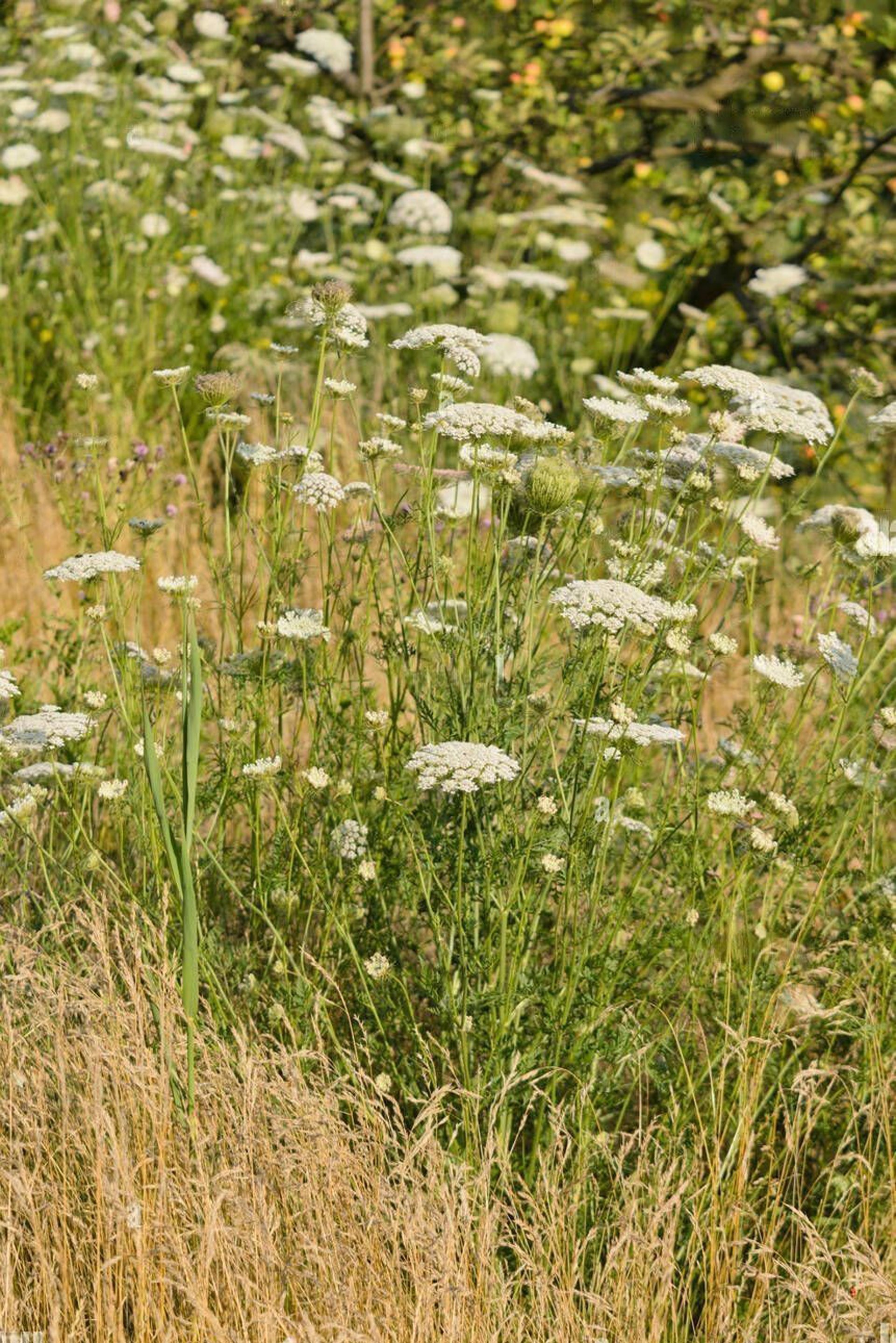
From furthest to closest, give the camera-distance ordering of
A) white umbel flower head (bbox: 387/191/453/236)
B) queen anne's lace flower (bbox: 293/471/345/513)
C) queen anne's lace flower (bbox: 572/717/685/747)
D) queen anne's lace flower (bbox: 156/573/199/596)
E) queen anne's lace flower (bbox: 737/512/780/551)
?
white umbel flower head (bbox: 387/191/453/236) < queen anne's lace flower (bbox: 737/512/780/551) < queen anne's lace flower (bbox: 293/471/345/513) < queen anne's lace flower (bbox: 156/573/199/596) < queen anne's lace flower (bbox: 572/717/685/747)

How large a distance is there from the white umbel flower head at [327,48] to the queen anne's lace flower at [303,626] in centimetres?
494

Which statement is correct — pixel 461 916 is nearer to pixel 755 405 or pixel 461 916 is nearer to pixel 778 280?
pixel 755 405

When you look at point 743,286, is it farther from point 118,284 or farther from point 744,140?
point 118,284

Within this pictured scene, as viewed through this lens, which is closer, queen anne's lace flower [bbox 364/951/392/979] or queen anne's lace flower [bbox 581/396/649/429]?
queen anne's lace flower [bbox 364/951/392/979]

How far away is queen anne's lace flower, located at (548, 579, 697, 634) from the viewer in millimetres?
2174

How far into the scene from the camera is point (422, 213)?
616 cm

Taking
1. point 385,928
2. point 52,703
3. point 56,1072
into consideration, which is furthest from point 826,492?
point 56,1072

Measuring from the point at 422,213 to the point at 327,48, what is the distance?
117cm

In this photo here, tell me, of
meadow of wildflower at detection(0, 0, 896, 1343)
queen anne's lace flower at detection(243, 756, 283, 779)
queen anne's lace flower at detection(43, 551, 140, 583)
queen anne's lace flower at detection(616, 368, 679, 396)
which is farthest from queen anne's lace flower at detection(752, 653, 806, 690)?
queen anne's lace flower at detection(43, 551, 140, 583)

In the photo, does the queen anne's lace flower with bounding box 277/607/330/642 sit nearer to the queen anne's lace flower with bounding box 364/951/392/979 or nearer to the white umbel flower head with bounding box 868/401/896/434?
the queen anne's lace flower with bounding box 364/951/392/979

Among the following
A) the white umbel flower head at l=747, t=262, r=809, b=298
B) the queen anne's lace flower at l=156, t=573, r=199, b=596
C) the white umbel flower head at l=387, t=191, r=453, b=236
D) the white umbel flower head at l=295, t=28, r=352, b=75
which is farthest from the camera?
the white umbel flower head at l=295, t=28, r=352, b=75

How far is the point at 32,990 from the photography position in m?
2.50

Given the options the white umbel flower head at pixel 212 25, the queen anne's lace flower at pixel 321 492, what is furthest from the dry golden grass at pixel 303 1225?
the white umbel flower head at pixel 212 25

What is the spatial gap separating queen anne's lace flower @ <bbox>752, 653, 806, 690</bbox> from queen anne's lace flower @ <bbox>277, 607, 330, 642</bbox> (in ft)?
2.42
